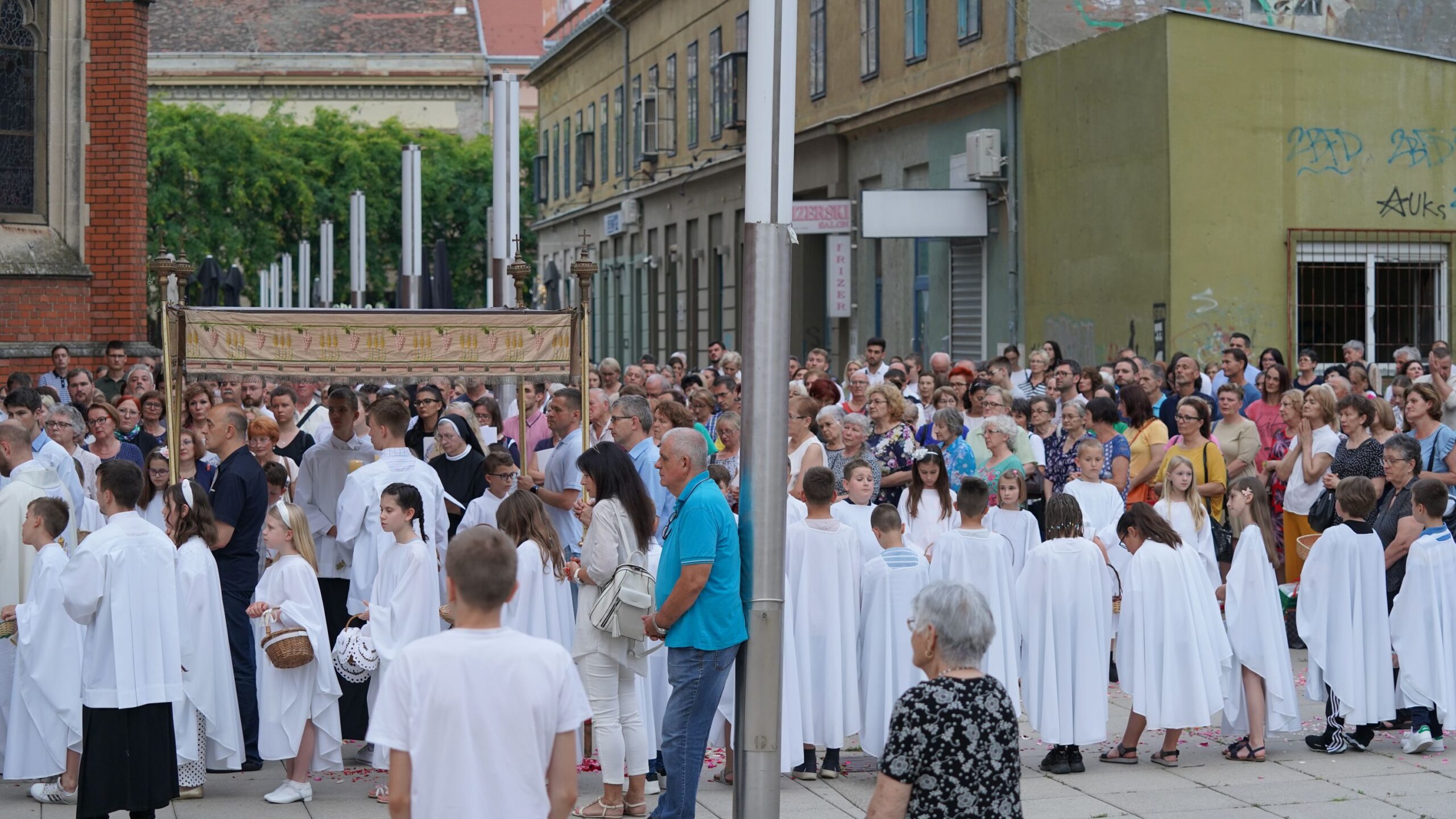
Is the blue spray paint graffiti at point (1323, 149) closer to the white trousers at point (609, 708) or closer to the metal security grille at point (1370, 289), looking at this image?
the metal security grille at point (1370, 289)

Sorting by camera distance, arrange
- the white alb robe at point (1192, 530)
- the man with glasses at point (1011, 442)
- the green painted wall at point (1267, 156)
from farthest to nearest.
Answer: the green painted wall at point (1267, 156) < the man with glasses at point (1011, 442) < the white alb robe at point (1192, 530)

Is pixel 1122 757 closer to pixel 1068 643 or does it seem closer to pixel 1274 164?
pixel 1068 643

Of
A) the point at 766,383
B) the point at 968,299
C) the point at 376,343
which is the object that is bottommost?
the point at 766,383

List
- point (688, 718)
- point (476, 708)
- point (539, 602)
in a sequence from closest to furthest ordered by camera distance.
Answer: point (476, 708), point (688, 718), point (539, 602)

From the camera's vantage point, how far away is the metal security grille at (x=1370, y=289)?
20.1m

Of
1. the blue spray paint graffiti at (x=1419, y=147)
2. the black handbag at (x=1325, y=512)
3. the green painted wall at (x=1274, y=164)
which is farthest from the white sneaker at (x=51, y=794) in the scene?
the blue spray paint graffiti at (x=1419, y=147)

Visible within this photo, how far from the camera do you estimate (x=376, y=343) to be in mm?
10906

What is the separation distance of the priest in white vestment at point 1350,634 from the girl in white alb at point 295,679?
5.42 meters

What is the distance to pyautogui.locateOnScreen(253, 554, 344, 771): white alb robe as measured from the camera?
9117mm

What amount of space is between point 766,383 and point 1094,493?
4516mm

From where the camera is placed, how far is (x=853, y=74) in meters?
30.1

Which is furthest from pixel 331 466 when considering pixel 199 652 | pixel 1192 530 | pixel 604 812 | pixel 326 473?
pixel 1192 530

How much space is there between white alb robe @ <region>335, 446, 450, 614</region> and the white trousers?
1.66m

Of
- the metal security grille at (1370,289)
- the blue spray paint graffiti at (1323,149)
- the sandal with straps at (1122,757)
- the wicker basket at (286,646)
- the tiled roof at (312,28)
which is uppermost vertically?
the tiled roof at (312,28)
